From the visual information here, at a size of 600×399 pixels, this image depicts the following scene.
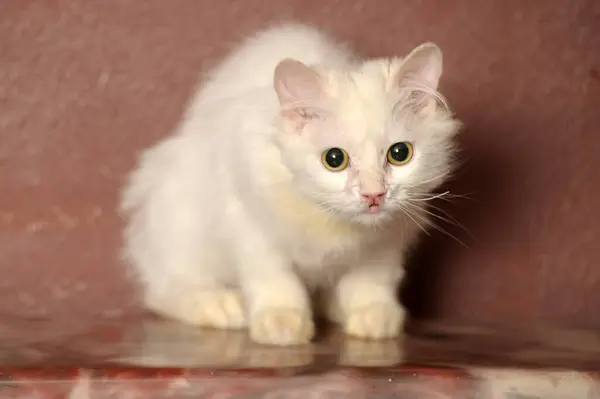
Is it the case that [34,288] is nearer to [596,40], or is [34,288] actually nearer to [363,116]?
[363,116]

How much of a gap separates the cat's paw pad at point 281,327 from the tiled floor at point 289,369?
2 cm

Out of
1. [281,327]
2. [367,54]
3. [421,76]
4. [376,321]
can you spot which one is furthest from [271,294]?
[367,54]

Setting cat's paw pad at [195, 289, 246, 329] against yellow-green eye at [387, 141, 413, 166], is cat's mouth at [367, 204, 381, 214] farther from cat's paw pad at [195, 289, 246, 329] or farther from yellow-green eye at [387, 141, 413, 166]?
cat's paw pad at [195, 289, 246, 329]

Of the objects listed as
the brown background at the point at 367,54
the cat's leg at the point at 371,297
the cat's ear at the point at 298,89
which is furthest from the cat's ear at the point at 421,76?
the brown background at the point at 367,54

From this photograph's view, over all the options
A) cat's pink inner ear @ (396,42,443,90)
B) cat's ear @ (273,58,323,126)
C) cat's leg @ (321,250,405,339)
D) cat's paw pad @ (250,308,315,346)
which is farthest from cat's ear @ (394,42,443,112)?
cat's paw pad @ (250,308,315,346)

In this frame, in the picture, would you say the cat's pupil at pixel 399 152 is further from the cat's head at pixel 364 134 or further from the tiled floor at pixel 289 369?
the tiled floor at pixel 289 369

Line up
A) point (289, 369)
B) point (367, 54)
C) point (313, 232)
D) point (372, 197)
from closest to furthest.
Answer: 1. point (289, 369)
2. point (372, 197)
3. point (313, 232)
4. point (367, 54)

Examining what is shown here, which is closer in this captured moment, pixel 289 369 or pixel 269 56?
pixel 289 369

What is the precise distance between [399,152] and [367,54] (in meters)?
0.58

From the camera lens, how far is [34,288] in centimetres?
175

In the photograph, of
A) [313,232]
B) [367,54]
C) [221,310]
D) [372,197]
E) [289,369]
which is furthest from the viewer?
[367,54]

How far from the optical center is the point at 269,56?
1463mm

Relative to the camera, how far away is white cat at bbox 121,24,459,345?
123 centimetres

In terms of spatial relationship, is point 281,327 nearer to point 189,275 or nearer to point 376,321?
point 376,321
